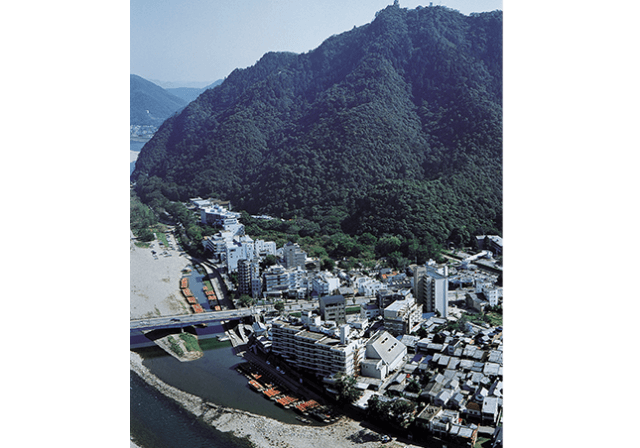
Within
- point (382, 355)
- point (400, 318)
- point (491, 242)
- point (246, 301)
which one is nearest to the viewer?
point (382, 355)

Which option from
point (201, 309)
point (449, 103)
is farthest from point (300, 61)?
point (201, 309)

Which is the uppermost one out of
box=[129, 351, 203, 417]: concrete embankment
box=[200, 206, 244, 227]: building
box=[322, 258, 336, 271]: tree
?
box=[200, 206, 244, 227]: building

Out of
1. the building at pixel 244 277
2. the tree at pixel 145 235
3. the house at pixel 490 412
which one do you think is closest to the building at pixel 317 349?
the house at pixel 490 412

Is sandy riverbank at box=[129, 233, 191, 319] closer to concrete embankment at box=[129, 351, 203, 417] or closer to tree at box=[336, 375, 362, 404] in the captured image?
concrete embankment at box=[129, 351, 203, 417]

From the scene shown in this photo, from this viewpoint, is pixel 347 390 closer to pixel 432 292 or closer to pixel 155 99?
pixel 432 292

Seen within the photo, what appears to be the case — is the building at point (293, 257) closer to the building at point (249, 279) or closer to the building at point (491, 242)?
the building at point (249, 279)

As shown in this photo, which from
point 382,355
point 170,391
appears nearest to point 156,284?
point 170,391

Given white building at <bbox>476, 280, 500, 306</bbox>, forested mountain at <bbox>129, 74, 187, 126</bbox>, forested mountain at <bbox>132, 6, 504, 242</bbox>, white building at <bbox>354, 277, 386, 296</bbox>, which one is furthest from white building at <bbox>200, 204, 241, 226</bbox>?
forested mountain at <bbox>129, 74, 187, 126</bbox>
